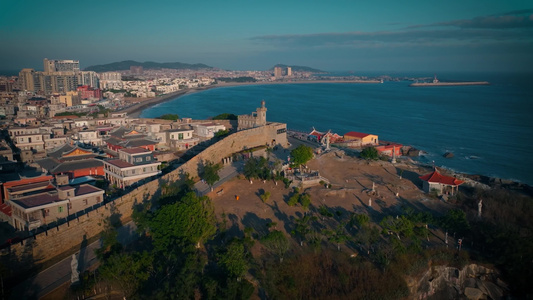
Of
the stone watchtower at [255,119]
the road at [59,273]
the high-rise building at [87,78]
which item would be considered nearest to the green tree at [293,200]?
the road at [59,273]

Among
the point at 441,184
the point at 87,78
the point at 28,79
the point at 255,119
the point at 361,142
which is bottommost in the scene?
the point at 441,184

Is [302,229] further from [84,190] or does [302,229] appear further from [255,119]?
[255,119]

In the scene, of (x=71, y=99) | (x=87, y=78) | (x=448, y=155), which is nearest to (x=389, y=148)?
(x=448, y=155)

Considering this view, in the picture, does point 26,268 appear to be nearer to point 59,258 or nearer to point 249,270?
point 59,258

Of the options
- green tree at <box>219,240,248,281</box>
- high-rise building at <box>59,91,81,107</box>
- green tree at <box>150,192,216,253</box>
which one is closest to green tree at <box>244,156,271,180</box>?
green tree at <box>150,192,216,253</box>

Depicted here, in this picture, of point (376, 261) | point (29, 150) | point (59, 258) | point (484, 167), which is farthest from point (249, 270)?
point (484, 167)

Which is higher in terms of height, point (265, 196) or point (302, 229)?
point (265, 196)
